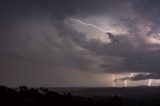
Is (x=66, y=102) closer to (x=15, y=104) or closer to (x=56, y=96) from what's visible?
(x=56, y=96)

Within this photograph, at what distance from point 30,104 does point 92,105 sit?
36.9 meters

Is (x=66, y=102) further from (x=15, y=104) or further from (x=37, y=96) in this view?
(x=15, y=104)

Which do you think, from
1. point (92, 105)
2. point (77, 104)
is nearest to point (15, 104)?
point (77, 104)

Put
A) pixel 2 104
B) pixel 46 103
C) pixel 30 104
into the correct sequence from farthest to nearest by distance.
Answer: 1. pixel 46 103
2. pixel 30 104
3. pixel 2 104

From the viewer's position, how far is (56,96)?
464 feet

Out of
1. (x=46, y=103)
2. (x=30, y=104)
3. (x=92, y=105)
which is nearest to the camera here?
(x=30, y=104)

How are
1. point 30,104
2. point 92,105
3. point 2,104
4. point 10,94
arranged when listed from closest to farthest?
1. point 2,104
2. point 30,104
3. point 10,94
4. point 92,105

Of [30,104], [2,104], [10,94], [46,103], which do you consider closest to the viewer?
[2,104]

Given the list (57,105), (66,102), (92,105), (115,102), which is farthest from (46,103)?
(115,102)

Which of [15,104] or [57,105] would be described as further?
[57,105]

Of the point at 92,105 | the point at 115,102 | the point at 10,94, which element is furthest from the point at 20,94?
the point at 115,102

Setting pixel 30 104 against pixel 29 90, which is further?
pixel 29 90

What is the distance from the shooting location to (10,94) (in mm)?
136500

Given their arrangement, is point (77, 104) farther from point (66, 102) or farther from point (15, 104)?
point (15, 104)
